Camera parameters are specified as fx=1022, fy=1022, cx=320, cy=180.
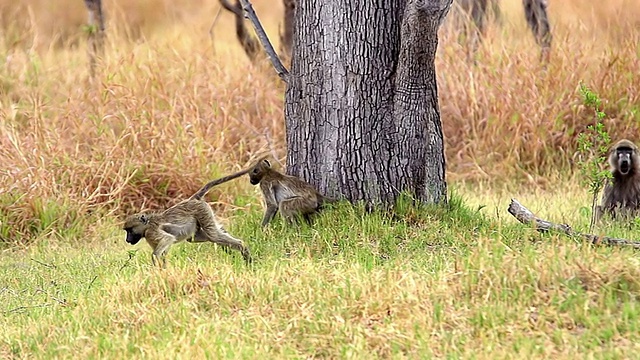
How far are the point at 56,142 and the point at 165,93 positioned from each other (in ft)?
4.58

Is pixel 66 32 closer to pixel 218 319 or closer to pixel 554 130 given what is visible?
pixel 554 130

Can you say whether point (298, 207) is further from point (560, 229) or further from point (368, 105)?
point (560, 229)

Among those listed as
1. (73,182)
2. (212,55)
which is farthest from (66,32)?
(73,182)

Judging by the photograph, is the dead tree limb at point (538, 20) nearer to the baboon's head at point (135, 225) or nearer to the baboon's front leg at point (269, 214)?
the baboon's front leg at point (269, 214)

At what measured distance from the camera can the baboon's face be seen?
25.0ft

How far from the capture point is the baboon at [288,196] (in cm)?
691

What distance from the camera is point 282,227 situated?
7.09 m

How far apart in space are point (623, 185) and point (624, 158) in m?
0.30

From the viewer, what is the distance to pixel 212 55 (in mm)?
11578

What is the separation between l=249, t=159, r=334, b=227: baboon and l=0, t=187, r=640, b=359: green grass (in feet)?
0.86

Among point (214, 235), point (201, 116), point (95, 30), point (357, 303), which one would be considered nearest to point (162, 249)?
point (214, 235)

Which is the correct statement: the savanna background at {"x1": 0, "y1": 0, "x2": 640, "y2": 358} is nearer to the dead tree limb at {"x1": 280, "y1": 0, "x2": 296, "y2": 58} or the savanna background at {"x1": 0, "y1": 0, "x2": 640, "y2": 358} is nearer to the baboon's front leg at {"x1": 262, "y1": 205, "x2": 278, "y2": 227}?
the baboon's front leg at {"x1": 262, "y1": 205, "x2": 278, "y2": 227}

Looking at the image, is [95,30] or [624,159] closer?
[624,159]

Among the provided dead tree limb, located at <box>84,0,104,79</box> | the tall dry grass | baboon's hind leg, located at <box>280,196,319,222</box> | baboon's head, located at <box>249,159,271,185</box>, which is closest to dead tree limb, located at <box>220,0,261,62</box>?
the tall dry grass
